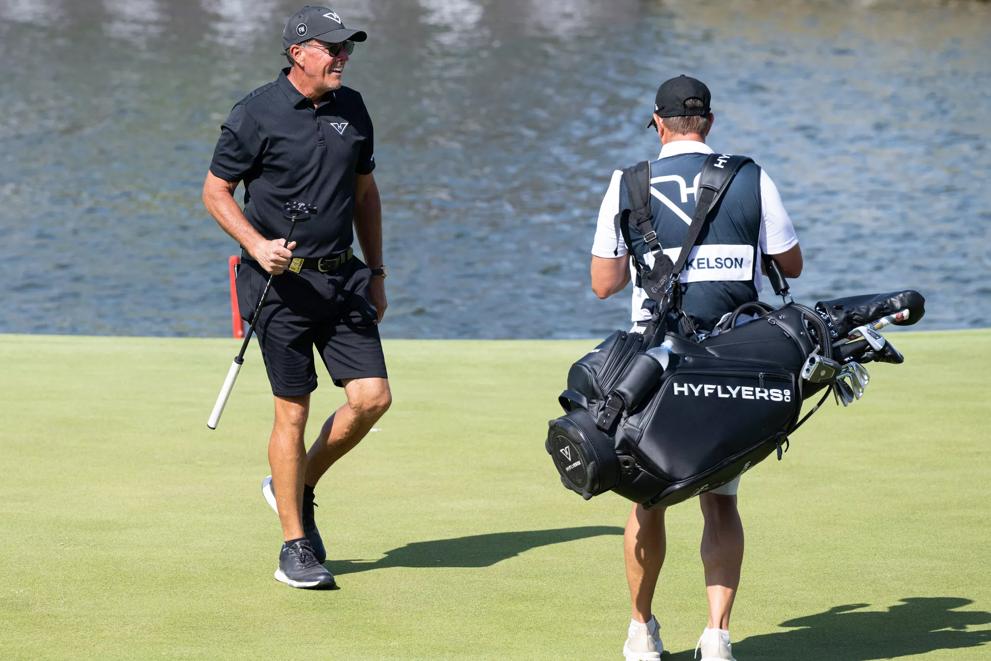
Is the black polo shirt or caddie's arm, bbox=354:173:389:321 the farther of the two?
caddie's arm, bbox=354:173:389:321

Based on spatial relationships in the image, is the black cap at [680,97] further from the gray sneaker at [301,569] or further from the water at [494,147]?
the water at [494,147]

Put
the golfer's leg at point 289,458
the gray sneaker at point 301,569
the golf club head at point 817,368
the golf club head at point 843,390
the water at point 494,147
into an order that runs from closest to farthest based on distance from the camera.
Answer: the golf club head at point 817,368
the golf club head at point 843,390
the gray sneaker at point 301,569
the golfer's leg at point 289,458
the water at point 494,147

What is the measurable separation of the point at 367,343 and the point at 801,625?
1878mm

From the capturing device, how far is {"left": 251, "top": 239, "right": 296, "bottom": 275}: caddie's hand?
5.72 m

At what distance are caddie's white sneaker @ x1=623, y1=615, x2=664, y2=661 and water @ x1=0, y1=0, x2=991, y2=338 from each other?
53.2ft

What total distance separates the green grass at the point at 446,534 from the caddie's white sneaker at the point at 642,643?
199 millimetres

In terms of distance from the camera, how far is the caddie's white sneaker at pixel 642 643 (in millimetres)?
4941

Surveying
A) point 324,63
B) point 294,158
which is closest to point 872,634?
point 294,158

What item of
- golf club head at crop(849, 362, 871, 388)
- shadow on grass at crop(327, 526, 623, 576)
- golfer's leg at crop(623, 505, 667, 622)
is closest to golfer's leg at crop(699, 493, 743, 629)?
golfer's leg at crop(623, 505, 667, 622)

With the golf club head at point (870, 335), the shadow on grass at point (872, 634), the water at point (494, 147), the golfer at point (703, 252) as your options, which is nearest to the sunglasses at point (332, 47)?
the golfer at point (703, 252)

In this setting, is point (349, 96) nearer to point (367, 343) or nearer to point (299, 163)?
point (299, 163)

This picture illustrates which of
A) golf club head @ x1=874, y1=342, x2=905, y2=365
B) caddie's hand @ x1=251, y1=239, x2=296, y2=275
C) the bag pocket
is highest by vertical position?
golf club head @ x1=874, y1=342, x2=905, y2=365

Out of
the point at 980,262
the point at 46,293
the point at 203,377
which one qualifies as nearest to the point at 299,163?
the point at 203,377

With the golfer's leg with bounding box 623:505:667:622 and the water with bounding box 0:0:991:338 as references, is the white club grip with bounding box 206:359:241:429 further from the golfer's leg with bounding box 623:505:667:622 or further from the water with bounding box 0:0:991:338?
the water with bounding box 0:0:991:338
